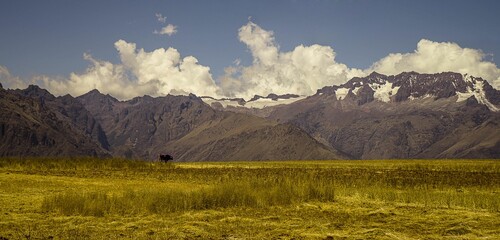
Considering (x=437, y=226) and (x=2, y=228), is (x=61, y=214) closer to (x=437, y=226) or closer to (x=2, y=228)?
(x=2, y=228)

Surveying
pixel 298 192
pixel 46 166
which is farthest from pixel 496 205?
pixel 46 166

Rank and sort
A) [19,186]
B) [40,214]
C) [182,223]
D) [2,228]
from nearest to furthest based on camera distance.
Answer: [2,228] < [182,223] < [40,214] < [19,186]

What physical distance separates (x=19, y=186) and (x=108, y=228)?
18588 mm

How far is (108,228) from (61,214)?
4.61 m

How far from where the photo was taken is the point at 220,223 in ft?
66.3

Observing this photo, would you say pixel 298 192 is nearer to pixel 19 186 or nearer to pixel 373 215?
pixel 373 215

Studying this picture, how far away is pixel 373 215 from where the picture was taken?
22297 millimetres

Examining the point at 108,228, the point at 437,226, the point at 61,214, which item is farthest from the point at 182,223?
the point at 437,226

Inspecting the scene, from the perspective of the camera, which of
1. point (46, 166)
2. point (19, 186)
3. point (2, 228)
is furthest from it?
point (46, 166)

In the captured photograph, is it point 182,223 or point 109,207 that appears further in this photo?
point 109,207

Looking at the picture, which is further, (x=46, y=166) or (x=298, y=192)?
(x=46, y=166)

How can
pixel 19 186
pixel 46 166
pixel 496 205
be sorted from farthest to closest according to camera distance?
pixel 46 166
pixel 19 186
pixel 496 205

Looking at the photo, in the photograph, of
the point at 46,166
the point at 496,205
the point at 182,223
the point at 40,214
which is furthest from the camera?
the point at 46,166

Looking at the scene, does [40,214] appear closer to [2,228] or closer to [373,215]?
[2,228]
